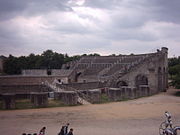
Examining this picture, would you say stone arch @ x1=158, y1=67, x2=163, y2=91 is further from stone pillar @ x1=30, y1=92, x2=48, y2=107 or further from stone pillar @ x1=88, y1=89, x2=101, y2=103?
stone pillar @ x1=30, y1=92, x2=48, y2=107

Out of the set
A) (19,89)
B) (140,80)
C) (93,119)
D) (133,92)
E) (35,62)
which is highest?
(35,62)

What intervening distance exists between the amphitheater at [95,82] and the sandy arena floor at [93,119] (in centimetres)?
295

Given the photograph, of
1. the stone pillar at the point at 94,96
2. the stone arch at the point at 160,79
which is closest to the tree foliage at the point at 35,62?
the stone arch at the point at 160,79

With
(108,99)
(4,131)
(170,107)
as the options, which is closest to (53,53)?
(108,99)

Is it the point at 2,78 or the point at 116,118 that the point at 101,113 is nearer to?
the point at 116,118

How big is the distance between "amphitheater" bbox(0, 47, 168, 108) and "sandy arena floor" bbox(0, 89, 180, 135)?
2945 mm

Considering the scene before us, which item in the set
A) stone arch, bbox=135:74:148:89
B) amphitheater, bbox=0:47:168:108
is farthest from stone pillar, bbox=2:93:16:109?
stone arch, bbox=135:74:148:89

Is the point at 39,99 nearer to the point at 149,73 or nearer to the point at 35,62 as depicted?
the point at 149,73

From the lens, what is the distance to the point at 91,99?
1204 inches

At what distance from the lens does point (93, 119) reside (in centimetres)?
2195

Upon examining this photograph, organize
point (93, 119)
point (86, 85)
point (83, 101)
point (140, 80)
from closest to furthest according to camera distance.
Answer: point (93, 119) < point (83, 101) < point (86, 85) < point (140, 80)

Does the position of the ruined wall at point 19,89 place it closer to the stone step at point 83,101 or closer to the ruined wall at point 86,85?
the ruined wall at point 86,85

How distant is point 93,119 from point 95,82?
789 inches

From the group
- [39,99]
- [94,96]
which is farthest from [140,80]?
[39,99]
